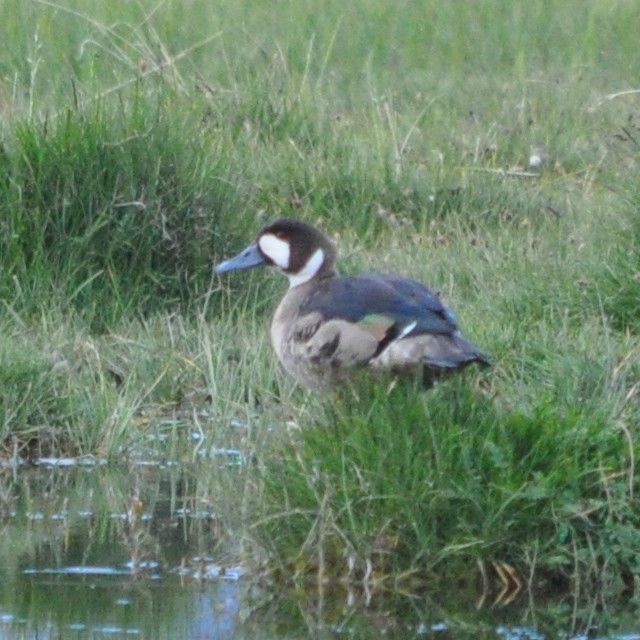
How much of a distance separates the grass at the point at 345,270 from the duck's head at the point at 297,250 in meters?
0.44

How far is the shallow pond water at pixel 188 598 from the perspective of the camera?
4.45m

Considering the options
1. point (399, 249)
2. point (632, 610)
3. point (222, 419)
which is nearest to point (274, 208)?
point (399, 249)

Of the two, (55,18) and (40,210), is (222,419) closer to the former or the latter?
(40,210)

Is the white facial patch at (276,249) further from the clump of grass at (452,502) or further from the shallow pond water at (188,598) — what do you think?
the clump of grass at (452,502)

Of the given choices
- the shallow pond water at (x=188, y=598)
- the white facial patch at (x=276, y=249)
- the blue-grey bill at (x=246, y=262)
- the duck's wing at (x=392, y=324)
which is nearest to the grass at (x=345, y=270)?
the shallow pond water at (x=188, y=598)

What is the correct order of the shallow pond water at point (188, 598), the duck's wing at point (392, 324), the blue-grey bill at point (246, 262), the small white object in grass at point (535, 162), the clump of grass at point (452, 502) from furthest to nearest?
the small white object in grass at point (535, 162)
the blue-grey bill at point (246, 262)
the duck's wing at point (392, 324)
the clump of grass at point (452, 502)
the shallow pond water at point (188, 598)

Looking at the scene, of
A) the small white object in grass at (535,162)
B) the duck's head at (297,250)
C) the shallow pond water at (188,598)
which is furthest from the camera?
the small white object in grass at (535,162)

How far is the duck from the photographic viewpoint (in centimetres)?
551

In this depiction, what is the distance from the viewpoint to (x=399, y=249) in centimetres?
832

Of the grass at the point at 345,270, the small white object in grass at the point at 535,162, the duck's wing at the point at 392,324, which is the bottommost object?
the small white object in grass at the point at 535,162

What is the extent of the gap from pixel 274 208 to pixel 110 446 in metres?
2.71

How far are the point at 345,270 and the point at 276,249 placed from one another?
1.38 metres

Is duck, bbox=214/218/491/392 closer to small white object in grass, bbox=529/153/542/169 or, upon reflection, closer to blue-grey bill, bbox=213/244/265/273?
blue-grey bill, bbox=213/244/265/273

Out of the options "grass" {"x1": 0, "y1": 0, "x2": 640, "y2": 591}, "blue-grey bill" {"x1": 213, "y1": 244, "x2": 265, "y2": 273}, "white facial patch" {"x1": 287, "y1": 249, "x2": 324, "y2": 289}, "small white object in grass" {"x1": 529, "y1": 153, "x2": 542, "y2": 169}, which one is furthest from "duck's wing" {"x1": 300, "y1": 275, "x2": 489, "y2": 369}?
"small white object in grass" {"x1": 529, "y1": 153, "x2": 542, "y2": 169}
